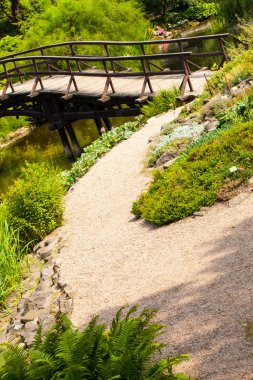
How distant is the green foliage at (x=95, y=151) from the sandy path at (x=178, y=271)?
9.36ft

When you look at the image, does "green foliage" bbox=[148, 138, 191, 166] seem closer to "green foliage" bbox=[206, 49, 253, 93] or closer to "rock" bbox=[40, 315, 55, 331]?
"green foliage" bbox=[206, 49, 253, 93]

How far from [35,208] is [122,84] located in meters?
10.4

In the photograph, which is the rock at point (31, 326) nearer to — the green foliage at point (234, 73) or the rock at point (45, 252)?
the rock at point (45, 252)

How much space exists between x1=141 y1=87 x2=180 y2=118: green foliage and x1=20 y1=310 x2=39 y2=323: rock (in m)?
9.52

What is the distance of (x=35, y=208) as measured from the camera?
11.5m

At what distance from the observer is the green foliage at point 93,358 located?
4.90 meters

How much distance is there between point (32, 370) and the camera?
16.4 ft

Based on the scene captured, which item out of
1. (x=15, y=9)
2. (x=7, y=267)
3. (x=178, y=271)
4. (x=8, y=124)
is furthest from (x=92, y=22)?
(x=178, y=271)

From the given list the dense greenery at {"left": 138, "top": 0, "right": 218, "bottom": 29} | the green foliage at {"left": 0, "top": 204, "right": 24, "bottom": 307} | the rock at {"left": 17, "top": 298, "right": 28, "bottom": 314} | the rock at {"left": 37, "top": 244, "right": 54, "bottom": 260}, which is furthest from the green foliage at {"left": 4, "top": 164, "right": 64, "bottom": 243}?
the dense greenery at {"left": 138, "top": 0, "right": 218, "bottom": 29}

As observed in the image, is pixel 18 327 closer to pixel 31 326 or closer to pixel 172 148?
pixel 31 326

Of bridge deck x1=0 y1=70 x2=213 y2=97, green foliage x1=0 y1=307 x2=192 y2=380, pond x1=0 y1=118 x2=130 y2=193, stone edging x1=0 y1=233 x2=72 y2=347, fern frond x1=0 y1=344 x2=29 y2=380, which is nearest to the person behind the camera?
green foliage x1=0 y1=307 x2=192 y2=380

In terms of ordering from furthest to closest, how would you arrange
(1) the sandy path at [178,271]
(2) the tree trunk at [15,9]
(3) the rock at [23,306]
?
1. (2) the tree trunk at [15,9]
2. (3) the rock at [23,306]
3. (1) the sandy path at [178,271]

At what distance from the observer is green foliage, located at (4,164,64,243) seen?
11523mm

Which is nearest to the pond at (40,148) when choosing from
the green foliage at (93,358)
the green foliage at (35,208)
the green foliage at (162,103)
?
the green foliage at (162,103)
